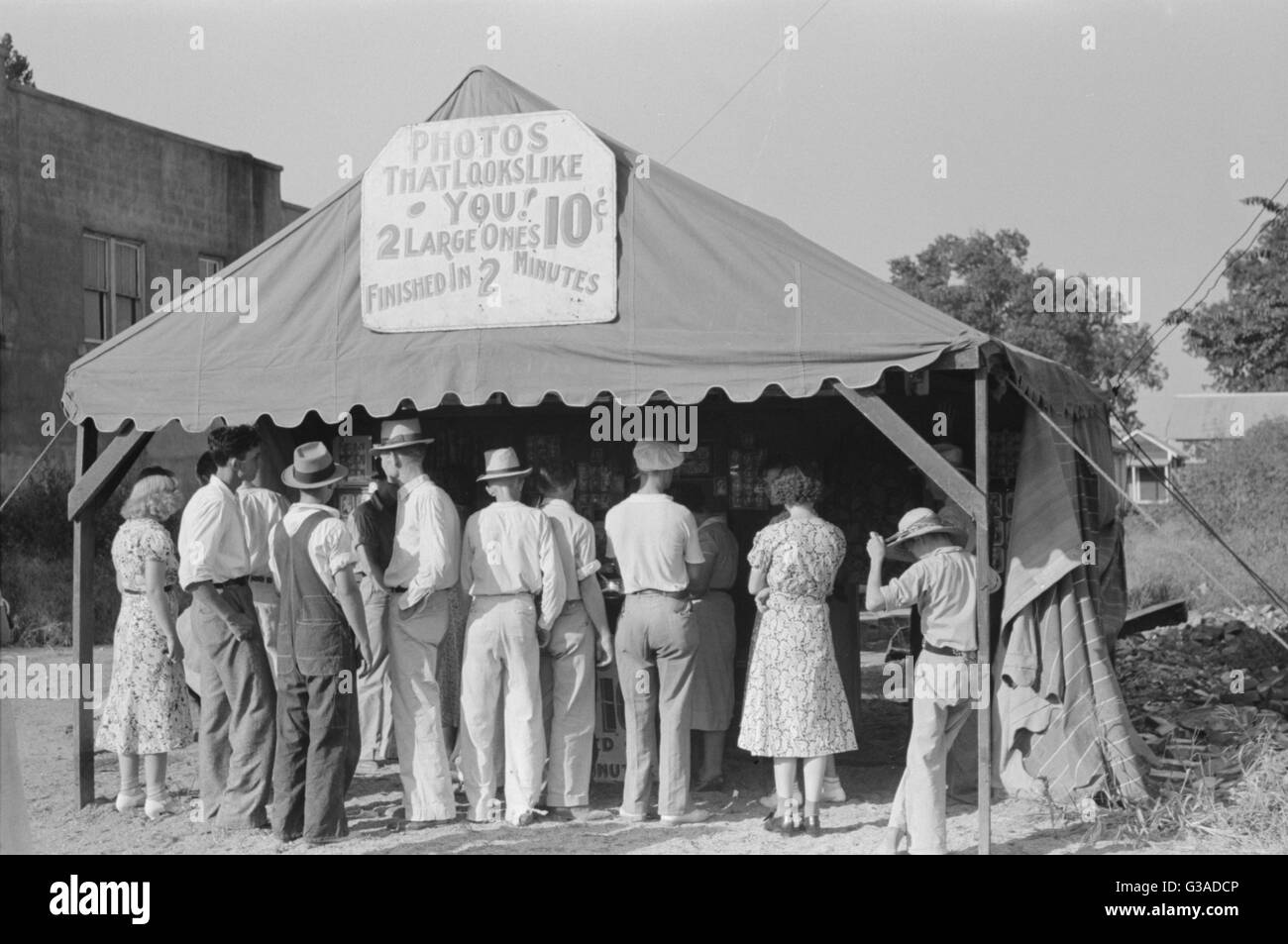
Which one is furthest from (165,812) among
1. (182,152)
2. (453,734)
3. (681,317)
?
(182,152)

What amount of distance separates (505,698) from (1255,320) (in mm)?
26243

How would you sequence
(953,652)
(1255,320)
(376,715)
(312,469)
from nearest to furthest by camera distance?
1. (953,652)
2. (312,469)
3. (376,715)
4. (1255,320)

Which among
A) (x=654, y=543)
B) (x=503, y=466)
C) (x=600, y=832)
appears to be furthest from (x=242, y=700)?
(x=654, y=543)

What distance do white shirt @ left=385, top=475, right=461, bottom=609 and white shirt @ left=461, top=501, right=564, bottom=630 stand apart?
0.11 metres

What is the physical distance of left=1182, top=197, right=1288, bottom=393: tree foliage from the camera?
93.9 feet

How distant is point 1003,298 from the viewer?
4738 centimetres

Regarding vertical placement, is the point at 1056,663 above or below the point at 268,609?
below

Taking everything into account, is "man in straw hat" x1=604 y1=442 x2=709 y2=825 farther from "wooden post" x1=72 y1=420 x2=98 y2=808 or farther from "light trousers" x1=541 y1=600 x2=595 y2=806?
"wooden post" x1=72 y1=420 x2=98 y2=808

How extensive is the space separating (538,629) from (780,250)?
2.38 m

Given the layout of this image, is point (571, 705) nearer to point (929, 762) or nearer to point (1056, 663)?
point (929, 762)

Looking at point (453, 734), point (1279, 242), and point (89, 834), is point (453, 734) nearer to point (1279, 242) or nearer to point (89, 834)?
point (89, 834)

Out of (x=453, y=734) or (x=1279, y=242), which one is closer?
(x=453, y=734)

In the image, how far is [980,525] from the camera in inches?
254
